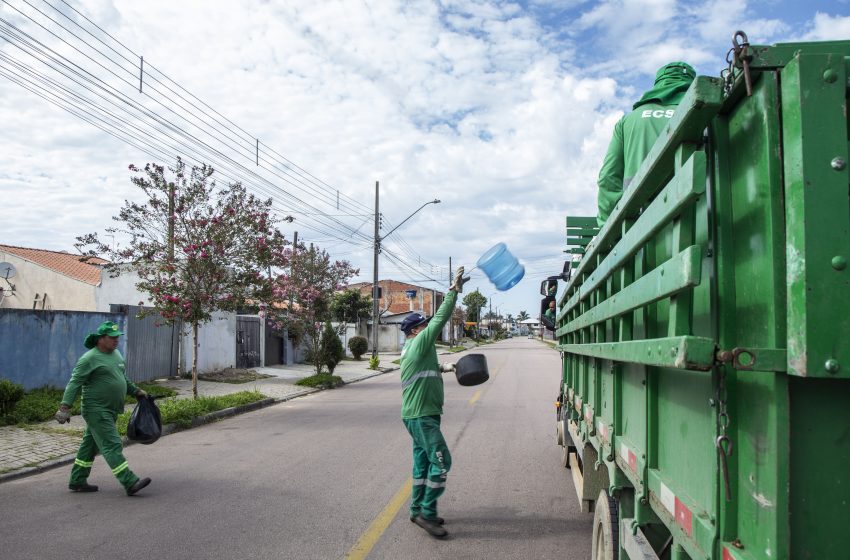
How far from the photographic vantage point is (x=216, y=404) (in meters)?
12.8

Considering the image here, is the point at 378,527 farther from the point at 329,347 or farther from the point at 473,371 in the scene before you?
the point at 329,347

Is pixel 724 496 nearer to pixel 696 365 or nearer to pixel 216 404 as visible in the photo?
pixel 696 365

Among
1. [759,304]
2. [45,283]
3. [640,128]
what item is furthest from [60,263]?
[759,304]

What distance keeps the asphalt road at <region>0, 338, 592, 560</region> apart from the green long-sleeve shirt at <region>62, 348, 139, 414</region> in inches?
36.9

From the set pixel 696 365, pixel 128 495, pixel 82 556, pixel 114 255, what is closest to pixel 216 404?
pixel 114 255

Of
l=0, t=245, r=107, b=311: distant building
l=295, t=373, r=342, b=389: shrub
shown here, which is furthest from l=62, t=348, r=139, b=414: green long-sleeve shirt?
l=0, t=245, r=107, b=311: distant building

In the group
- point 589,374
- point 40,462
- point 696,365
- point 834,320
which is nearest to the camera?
point 834,320

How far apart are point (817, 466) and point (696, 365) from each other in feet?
1.11

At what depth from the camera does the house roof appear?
23906mm

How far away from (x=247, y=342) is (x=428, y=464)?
Result: 19849 millimetres

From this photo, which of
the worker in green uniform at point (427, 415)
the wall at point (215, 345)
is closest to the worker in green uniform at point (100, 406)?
the worker in green uniform at point (427, 415)

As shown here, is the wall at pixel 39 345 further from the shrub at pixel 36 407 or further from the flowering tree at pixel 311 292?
the flowering tree at pixel 311 292

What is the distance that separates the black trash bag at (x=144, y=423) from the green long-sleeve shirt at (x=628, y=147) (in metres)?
5.26

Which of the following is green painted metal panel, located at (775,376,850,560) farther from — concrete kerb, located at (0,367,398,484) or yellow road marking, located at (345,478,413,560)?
concrete kerb, located at (0,367,398,484)
